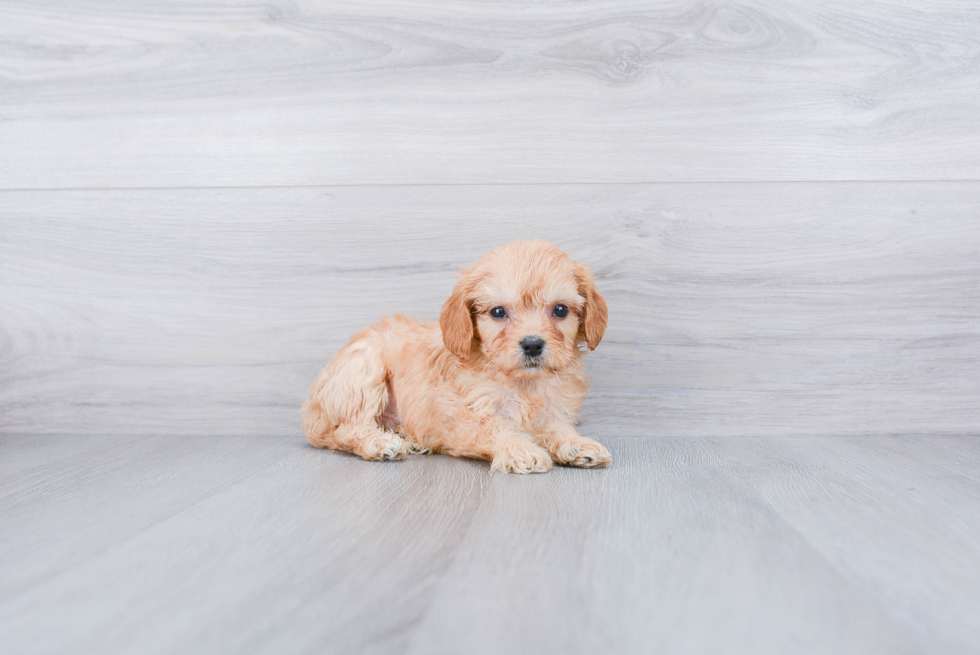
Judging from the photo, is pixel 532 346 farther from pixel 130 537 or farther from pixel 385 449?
pixel 130 537

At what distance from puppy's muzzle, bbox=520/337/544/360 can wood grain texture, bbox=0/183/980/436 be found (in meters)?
0.47

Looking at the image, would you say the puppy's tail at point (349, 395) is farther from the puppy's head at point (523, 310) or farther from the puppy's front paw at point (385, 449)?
the puppy's head at point (523, 310)

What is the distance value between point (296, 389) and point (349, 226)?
506mm

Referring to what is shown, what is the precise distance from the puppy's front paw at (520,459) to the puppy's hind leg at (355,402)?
0.26 m

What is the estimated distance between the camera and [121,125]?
6.19ft

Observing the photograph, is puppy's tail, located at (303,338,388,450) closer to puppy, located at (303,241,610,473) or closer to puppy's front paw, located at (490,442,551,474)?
puppy, located at (303,241,610,473)

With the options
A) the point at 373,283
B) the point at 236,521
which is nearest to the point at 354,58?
the point at 373,283

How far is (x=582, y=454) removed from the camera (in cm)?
145

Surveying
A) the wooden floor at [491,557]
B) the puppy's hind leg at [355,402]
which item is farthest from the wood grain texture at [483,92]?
the wooden floor at [491,557]

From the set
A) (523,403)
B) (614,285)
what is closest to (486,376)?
(523,403)

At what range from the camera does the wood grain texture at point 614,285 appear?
5.90 feet

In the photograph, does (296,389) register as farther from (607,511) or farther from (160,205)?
(607,511)

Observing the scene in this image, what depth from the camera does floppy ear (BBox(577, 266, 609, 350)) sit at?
4.89ft

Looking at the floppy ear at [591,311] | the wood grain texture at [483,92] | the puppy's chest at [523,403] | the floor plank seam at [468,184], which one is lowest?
the puppy's chest at [523,403]
